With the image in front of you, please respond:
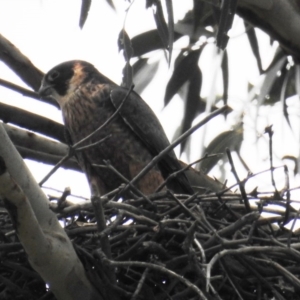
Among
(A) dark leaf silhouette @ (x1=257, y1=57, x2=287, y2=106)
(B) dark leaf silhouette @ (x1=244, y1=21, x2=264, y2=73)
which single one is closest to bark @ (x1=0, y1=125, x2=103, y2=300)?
(A) dark leaf silhouette @ (x1=257, y1=57, x2=287, y2=106)

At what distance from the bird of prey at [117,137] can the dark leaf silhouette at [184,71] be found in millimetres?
332

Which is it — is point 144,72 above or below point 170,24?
above

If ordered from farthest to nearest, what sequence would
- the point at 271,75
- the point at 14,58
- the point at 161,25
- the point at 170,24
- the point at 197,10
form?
the point at 271,75, the point at 197,10, the point at 14,58, the point at 161,25, the point at 170,24

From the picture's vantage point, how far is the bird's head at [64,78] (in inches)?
169

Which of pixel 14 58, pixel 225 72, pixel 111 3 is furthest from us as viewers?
pixel 225 72

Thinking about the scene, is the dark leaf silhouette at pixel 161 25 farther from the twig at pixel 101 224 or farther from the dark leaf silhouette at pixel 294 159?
the dark leaf silhouette at pixel 294 159

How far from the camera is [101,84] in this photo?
4.18 metres

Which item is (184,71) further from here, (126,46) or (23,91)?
(126,46)

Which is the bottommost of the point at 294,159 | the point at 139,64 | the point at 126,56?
the point at 126,56

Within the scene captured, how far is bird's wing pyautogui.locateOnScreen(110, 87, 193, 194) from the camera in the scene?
12.5 feet

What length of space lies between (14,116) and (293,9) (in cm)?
133

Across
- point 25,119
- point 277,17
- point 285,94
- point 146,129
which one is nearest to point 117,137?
point 146,129

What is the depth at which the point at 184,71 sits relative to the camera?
4516 mm

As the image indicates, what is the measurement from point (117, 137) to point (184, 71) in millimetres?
848
